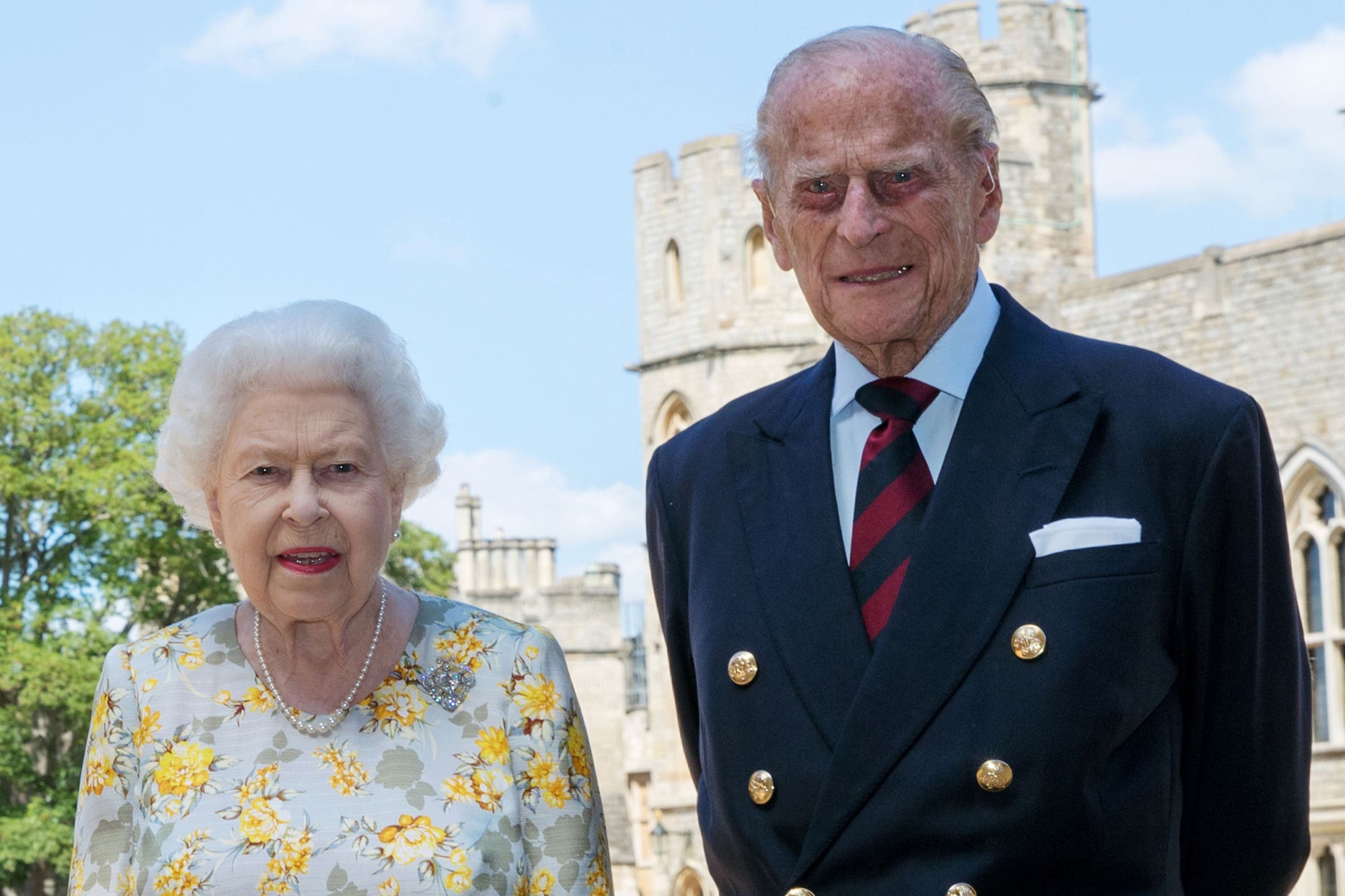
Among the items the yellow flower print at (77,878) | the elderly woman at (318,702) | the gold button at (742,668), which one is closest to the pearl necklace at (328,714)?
the elderly woman at (318,702)

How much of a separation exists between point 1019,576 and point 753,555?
0.47m

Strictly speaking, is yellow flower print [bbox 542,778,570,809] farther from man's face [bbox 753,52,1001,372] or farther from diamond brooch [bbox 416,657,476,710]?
man's face [bbox 753,52,1001,372]

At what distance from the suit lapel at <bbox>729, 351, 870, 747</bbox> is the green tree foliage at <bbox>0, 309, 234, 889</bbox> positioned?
23.1 metres

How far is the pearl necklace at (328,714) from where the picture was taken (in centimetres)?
382

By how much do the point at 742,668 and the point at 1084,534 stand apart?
59cm

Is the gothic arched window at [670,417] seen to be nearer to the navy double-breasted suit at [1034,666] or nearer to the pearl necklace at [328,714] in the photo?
the pearl necklace at [328,714]

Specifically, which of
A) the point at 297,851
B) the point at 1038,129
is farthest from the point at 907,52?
the point at 1038,129

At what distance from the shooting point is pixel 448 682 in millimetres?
3912

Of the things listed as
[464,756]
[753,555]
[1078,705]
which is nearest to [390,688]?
[464,756]

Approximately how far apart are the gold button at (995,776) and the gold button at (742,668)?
16.9 inches

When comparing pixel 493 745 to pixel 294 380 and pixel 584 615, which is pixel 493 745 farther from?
pixel 584 615

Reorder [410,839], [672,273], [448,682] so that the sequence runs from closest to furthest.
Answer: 1. [410,839]
2. [448,682]
3. [672,273]

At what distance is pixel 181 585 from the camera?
27.2m

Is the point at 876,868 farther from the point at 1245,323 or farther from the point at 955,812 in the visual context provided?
the point at 1245,323
